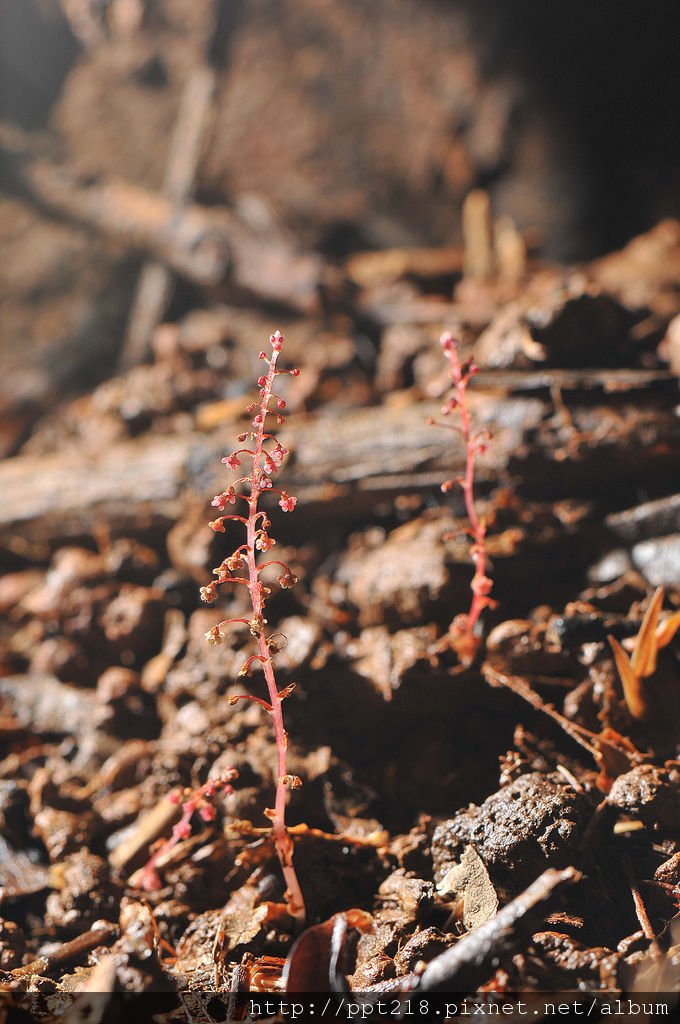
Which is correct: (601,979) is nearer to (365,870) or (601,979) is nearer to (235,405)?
(365,870)

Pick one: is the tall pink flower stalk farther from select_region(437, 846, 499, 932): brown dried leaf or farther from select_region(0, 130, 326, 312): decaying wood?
select_region(0, 130, 326, 312): decaying wood

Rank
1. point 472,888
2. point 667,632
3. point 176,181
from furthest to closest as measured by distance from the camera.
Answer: point 176,181 → point 667,632 → point 472,888

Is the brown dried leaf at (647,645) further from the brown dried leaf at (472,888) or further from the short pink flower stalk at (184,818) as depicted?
the short pink flower stalk at (184,818)

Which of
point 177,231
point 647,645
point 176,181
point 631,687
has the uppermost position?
point 176,181

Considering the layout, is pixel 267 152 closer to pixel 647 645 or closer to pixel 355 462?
pixel 355 462

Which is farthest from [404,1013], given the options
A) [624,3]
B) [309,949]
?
[624,3]

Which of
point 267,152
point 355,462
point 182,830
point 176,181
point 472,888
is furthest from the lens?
point 267,152

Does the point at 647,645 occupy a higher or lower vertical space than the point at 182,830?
higher

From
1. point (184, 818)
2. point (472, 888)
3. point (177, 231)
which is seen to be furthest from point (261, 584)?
point (177, 231)
